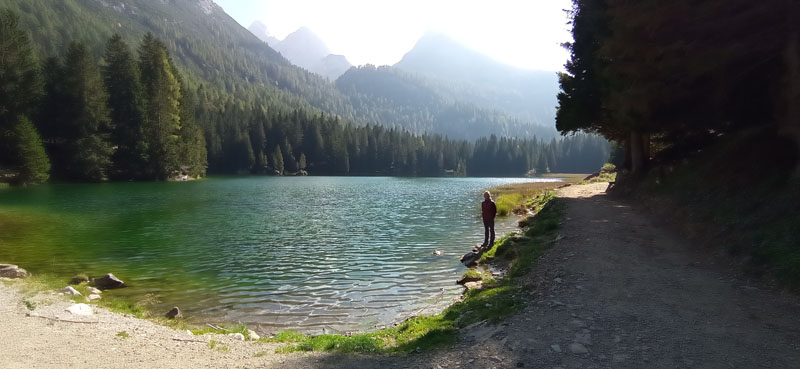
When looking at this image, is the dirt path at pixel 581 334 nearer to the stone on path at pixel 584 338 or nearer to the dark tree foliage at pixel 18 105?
the stone on path at pixel 584 338

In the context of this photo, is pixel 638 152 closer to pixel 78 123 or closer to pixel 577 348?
pixel 577 348

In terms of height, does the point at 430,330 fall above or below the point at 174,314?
above

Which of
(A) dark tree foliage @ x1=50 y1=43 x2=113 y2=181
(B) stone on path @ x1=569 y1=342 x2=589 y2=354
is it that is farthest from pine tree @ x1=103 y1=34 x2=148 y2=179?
(B) stone on path @ x1=569 y1=342 x2=589 y2=354

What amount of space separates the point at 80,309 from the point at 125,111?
88.9 m

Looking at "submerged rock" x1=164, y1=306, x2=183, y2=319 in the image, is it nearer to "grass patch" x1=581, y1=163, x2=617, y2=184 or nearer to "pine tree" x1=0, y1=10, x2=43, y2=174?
"grass patch" x1=581, y1=163, x2=617, y2=184

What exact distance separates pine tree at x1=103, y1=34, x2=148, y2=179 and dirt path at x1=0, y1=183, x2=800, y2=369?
281ft

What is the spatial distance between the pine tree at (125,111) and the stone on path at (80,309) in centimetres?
8476

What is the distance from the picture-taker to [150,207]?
4116cm

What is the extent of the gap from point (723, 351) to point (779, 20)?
1286 cm

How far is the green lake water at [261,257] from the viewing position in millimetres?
13922

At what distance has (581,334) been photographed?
24.6 feet

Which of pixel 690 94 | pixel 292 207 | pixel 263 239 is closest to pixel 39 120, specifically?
pixel 292 207

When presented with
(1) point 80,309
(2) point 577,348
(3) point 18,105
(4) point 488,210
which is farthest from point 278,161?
(2) point 577,348

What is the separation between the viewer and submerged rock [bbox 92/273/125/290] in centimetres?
1552
